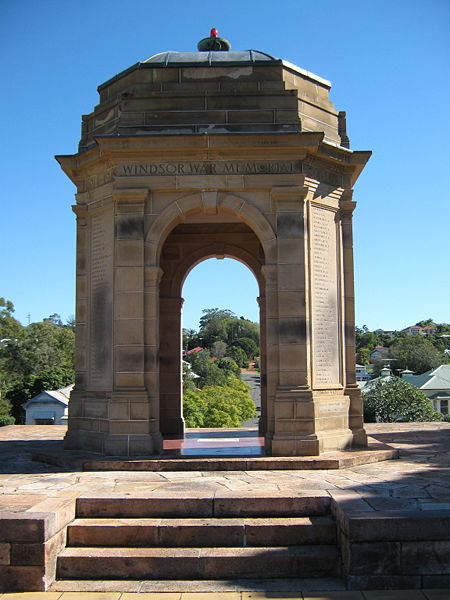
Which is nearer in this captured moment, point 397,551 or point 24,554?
point 397,551

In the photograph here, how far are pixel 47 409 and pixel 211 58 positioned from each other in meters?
31.4

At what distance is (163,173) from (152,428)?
456cm

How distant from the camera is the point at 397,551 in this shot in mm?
6434

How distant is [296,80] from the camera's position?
11.8 metres

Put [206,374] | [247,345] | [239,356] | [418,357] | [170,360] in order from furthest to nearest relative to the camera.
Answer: [247,345] < [239,356] < [418,357] < [206,374] < [170,360]

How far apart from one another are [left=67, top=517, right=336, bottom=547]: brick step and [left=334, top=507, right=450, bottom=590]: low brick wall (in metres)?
0.73

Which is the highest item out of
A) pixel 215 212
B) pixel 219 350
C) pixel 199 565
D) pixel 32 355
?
pixel 219 350

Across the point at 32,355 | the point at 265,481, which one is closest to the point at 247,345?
the point at 32,355

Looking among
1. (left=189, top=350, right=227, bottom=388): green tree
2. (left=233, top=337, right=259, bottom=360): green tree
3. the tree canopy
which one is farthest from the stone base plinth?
(left=233, top=337, right=259, bottom=360): green tree

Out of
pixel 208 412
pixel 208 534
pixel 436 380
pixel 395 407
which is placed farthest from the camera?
pixel 436 380

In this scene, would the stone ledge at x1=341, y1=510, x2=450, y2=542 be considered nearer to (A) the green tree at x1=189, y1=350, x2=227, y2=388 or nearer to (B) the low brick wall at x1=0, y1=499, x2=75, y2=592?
(B) the low brick wall at x1=0, y1=499, x2=75, y2=592

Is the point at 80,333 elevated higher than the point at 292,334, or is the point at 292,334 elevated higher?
the point at 80,333

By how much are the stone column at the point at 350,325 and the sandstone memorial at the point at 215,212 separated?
0.09ft

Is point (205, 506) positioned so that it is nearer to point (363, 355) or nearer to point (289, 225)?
point (289, 225)
